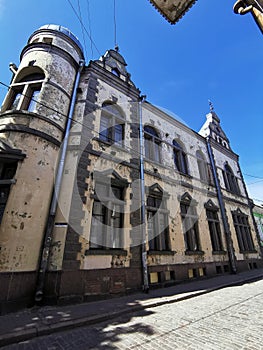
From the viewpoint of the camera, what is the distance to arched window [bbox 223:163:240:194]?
15797mm

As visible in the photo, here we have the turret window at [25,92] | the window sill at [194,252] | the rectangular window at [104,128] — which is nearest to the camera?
the turret window at [25,92]

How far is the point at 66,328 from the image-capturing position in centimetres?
394

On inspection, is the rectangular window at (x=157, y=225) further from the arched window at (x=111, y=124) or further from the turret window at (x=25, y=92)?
the turret window at (x=25, y=92)

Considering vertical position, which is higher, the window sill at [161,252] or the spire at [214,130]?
the spire at [214,130]

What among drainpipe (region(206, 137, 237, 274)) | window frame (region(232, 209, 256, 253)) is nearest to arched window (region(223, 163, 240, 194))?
drainpipe (region(206, 137, 237, 274))

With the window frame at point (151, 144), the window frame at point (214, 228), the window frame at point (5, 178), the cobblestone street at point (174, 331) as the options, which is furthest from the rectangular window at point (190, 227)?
the window frame at point (5, 178)

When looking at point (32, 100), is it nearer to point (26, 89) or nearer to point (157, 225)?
point (26, 89)

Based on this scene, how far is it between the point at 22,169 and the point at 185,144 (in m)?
10.9

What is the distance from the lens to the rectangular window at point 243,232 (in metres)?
13.5

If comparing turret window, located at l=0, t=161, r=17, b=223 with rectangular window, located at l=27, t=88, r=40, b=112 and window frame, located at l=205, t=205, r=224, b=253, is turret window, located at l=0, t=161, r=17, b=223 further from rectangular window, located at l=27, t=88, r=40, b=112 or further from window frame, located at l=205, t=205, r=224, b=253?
window frame, located at l=205, t=205, r=224, b=253

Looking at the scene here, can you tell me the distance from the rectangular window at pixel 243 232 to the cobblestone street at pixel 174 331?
9498mm

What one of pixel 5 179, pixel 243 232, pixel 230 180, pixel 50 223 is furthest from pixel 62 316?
pixel 230 180

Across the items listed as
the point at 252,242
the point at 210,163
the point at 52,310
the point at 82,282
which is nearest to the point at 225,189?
the point at 210,163

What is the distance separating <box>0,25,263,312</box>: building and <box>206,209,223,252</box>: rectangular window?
6cm
